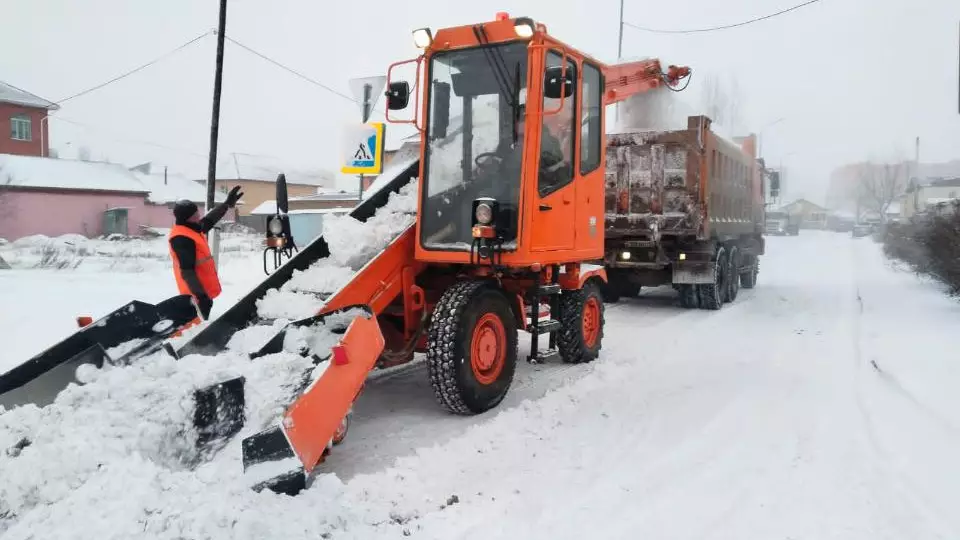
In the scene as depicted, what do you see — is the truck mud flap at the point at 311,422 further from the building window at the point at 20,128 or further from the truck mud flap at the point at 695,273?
the building window at the point at 20,128

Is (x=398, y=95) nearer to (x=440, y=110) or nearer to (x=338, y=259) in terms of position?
(x=440, y=110)

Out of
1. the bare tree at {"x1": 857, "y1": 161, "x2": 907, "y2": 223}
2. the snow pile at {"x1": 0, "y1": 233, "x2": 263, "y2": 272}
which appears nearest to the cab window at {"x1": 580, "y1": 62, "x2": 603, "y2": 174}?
the snow pile at {"x1": 0, "y1": 233, "x2": 263, "y2": 272}

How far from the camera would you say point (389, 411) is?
5414 mm

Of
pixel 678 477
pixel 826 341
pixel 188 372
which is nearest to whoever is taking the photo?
pixel 188 372

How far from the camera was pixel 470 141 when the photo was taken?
5684 mm

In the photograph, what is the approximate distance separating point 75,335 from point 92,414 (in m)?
0.82

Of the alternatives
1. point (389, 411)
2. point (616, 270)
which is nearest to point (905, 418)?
point (389, 411)

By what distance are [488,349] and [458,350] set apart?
53cm

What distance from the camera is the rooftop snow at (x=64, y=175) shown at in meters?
32.9

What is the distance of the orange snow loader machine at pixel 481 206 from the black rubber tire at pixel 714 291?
5850 millimetres

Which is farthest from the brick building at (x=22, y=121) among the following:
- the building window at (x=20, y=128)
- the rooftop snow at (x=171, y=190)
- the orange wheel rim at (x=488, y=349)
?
the orange wheel rim at (x=488, y=349)

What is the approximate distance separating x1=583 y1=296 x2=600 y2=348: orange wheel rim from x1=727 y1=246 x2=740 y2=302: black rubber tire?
6.02 meters

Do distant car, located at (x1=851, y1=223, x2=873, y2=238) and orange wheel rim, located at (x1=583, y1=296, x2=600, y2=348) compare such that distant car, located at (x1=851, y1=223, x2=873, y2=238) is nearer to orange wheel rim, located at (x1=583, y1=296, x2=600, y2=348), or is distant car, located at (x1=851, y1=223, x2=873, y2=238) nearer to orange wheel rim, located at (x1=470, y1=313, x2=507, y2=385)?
orange wheel rim, located at (x1=583, y1=296, x2=600, y2=348)

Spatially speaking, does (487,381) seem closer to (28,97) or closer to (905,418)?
(905,418)
